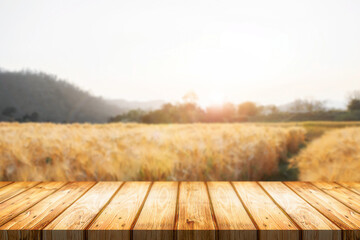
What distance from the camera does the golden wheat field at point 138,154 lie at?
2160 millimetres

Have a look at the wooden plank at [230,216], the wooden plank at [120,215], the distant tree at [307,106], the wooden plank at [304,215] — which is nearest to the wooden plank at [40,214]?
the wooden plank at [120,215]

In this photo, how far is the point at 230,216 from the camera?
1168mm

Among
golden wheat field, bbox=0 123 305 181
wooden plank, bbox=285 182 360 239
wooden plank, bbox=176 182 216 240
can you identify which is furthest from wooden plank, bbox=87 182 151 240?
wooden plank, bbox=285 182 360 239

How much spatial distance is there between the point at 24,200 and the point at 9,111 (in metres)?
1.98

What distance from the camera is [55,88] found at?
3.03 metres

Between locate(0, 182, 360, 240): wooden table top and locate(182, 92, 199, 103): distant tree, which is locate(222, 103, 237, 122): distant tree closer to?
locate(182, 92, 199, 103): distant tree

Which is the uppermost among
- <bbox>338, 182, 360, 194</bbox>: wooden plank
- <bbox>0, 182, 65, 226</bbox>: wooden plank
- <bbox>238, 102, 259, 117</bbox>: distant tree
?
<bbox>238, 102, 259, 117</bbox>: distant tree

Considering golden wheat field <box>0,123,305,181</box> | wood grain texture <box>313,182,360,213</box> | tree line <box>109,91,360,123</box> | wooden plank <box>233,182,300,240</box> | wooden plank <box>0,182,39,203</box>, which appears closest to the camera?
wooden plank <box>233,182,300,240</box>

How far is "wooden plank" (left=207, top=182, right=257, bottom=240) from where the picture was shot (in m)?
1.02

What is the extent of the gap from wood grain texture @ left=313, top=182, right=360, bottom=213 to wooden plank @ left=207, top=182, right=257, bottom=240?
0.58 meters

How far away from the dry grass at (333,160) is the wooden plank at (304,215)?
80 centimetres

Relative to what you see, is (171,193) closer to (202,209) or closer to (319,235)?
(202,209)

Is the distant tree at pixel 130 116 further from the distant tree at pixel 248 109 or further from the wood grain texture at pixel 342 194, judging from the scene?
the wood grain texture at pixel 342 194

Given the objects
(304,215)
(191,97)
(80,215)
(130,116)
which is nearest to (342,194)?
(304,215)
